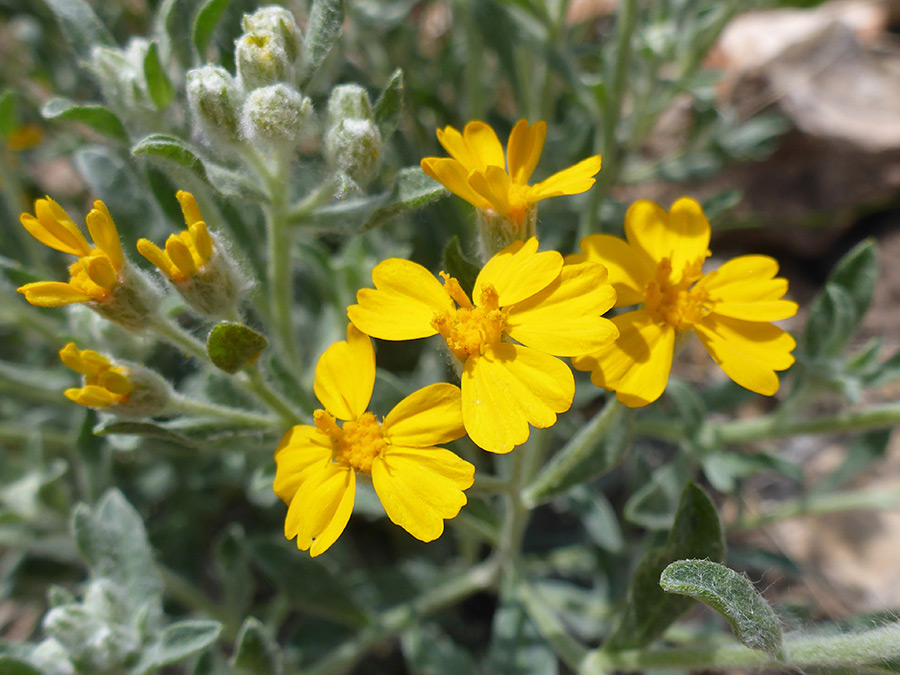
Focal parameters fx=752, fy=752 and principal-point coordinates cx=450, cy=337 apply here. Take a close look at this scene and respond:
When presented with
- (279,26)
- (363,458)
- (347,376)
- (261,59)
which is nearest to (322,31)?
(279,26)

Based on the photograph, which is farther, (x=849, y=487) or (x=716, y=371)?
(x=716, y=371)

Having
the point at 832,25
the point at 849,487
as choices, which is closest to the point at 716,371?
the point at 849,487

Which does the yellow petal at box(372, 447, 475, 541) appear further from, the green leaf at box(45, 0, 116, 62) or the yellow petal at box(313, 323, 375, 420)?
the green leaf at box(45, 0, 116, 62)

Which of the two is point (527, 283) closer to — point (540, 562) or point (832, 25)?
point (540, 562)

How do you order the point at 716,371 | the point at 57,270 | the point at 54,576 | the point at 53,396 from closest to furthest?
the point at 53,396, the point at 54,576, the point at 57,270, the point at 716,371

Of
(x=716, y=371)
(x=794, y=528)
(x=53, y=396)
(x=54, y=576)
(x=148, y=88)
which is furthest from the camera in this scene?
(x=716, y=371)

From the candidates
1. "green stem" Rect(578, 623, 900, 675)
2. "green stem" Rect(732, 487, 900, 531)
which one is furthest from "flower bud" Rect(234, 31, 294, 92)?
"green stem" Rect(732, 487, 900, 531)

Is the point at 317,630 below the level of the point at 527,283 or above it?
below

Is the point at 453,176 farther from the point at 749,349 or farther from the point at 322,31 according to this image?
the point at 749,349
